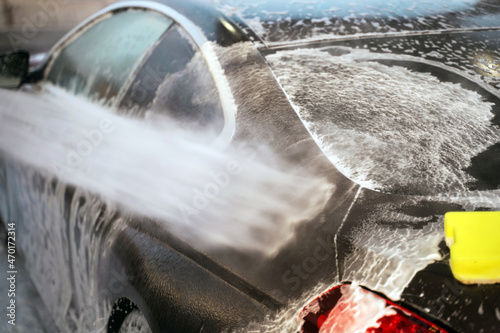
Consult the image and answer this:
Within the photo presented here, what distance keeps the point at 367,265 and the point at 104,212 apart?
845 millimetres

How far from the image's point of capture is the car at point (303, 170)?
805 mm

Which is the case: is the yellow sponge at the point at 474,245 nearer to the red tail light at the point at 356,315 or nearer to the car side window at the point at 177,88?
the red tail light at the point at 356,315

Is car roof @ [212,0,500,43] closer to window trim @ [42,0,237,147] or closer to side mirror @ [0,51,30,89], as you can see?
window trim @ [42,0,237,147]

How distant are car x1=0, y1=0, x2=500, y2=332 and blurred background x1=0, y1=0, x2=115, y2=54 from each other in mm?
7407

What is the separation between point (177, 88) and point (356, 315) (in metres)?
0.89

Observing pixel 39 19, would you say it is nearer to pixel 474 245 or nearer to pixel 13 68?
pixel 13 68

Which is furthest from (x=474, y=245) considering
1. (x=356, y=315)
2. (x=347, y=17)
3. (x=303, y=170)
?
(x=347, y=17)

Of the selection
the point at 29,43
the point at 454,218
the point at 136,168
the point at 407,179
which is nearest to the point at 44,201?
the point at 136,168

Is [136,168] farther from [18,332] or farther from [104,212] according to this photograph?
[18,332]

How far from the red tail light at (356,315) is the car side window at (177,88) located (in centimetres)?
54

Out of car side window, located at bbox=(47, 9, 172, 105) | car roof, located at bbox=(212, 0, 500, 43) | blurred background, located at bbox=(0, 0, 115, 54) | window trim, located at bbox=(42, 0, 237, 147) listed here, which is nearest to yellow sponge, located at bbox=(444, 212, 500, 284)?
window trim, located at bbox=(42, 0, 237, 147)

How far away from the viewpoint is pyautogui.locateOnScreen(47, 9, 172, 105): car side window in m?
1.68

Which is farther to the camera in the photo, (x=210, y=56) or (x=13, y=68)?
(x=13, y=68)

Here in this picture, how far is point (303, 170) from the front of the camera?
1002 millimetres
